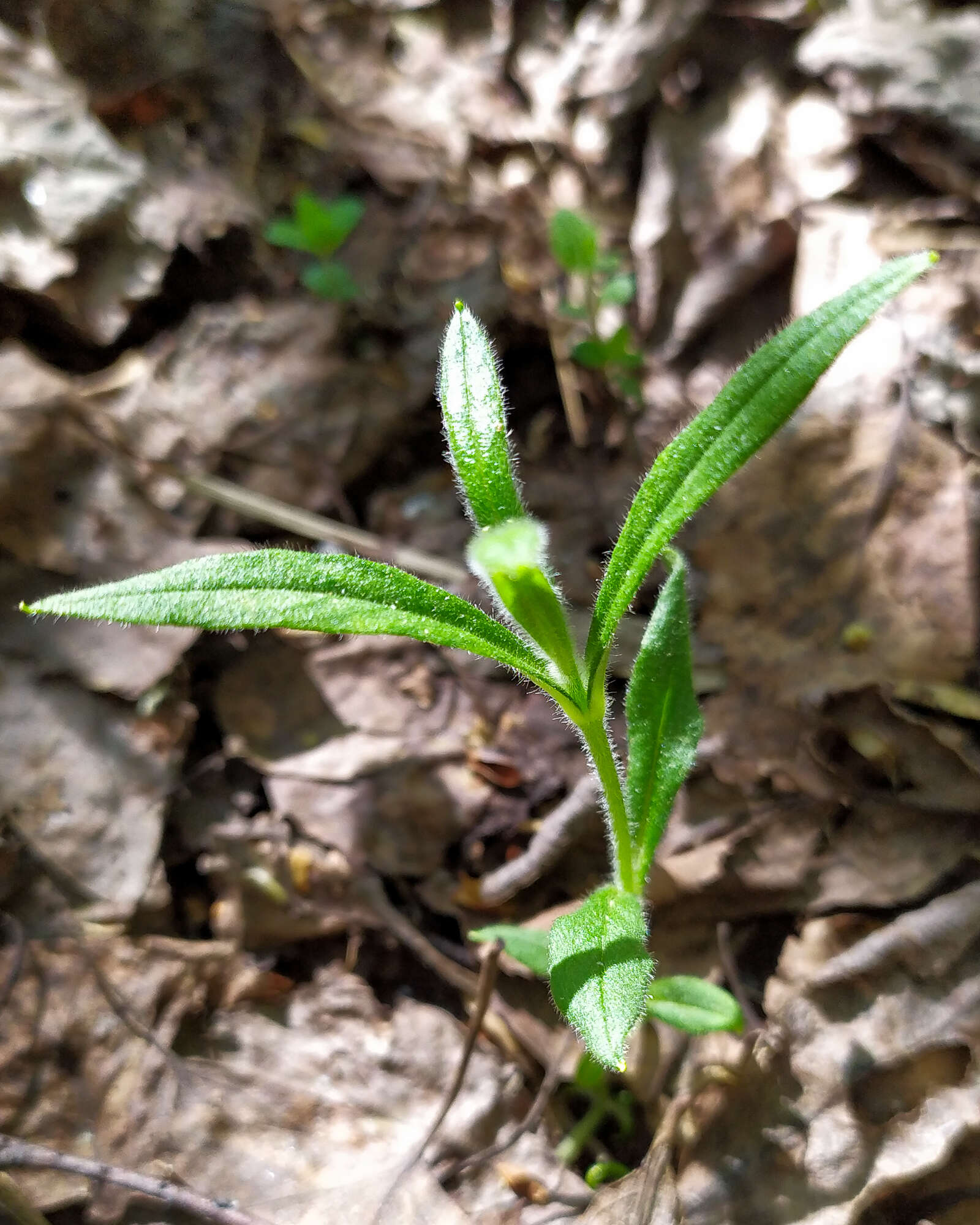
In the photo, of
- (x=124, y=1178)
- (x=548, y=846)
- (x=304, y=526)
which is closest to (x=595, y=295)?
(x=304, y=526)

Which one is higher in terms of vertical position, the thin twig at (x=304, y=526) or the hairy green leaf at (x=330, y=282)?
the hairy green leaf at (x=330, y=282)

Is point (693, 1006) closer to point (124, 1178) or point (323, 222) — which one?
point (124, 1178)

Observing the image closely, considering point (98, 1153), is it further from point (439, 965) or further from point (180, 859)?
point (439, 965)

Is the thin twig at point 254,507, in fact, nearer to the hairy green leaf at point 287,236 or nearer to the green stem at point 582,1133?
the hairy green leaf at point 287,236

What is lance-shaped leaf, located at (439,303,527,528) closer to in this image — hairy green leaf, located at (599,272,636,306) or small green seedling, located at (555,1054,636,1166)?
small green seedling, located at (555,1054,636,1166)

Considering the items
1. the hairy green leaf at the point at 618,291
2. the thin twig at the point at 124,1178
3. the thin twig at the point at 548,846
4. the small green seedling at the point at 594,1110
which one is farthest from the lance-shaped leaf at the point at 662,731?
the hairy green leaf at the point at 618,291

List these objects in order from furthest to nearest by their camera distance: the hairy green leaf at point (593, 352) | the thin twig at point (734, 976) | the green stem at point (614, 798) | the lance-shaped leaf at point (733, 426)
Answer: the hairy green leaf at point (593, 352) < the thin twig at point (734, 976) < the green stem at point (614, 798) < the lance-shaped leaf at point (733, 426)
